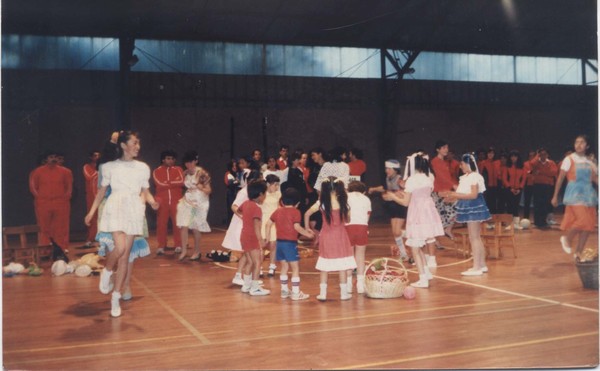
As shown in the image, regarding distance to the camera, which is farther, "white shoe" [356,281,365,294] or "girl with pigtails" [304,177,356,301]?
"white shoe" [356,281,365,294]

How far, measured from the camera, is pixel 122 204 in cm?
558

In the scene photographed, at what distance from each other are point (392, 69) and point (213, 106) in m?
5.22

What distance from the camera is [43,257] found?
984 centimetres

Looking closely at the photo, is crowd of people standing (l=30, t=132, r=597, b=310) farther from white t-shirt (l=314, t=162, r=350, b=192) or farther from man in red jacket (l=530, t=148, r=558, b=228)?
man in red jacket (l=530, t=148, r=558, b=228)

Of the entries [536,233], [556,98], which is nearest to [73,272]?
[536,233]

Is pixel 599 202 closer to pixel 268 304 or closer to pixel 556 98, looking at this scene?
pixel 268 304

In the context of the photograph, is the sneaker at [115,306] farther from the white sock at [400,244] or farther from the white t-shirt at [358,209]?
the white sock at [400,244]

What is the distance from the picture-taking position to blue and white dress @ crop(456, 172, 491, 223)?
7.24 metres

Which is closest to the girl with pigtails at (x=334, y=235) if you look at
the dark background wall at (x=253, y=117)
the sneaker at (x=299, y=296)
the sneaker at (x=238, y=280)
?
the sneaker at (x=299, y=296)

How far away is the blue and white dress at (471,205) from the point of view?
724 centimetres

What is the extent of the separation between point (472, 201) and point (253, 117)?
1043 cm

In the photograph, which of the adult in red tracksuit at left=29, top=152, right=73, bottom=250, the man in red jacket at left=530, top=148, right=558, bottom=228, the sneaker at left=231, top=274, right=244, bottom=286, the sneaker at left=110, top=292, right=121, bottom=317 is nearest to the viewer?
the sneaker at left=110, top=292, right=121, bottom=317

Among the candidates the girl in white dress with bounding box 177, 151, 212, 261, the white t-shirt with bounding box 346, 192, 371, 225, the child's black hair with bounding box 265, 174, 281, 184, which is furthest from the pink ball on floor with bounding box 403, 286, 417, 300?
the girl in white dress with bounding box 177, 151, 212, 261

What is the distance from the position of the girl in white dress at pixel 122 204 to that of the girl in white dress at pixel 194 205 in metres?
3.51
